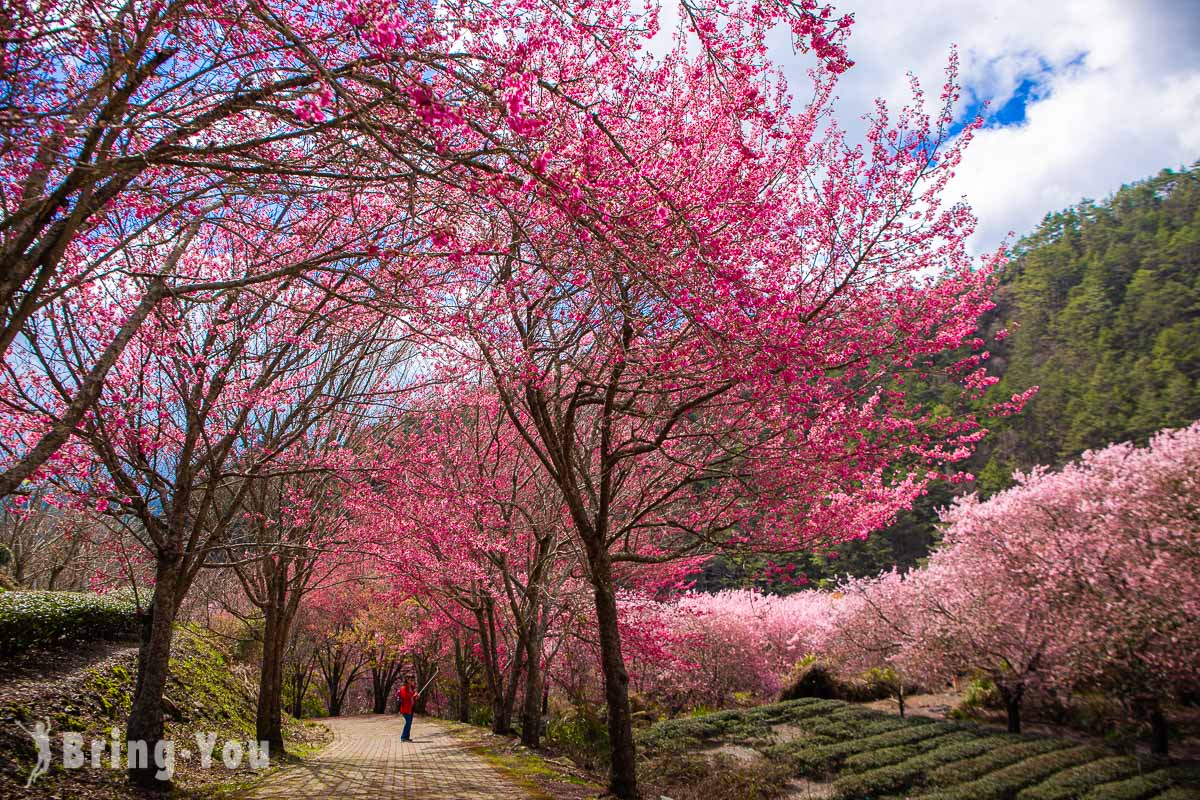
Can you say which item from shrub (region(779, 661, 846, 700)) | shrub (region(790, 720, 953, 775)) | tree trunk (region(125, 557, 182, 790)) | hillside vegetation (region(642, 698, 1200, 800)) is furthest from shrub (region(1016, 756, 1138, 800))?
tree trunk (region(125, 557, 182, 790))

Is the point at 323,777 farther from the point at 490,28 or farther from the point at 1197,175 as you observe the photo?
the point at 1197,175

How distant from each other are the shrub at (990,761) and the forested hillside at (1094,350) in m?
26.9

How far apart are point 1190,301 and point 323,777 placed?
58123 mm

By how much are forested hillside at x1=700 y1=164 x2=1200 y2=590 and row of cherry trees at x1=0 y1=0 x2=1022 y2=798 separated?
101ft

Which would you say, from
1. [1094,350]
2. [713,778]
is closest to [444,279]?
[713,778]

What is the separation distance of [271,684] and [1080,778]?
12275 mm

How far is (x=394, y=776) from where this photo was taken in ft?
30.8

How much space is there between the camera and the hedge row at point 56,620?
8766mm

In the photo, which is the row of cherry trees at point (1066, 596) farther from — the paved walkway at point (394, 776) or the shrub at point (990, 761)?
the paved walkway at point (394, 776)

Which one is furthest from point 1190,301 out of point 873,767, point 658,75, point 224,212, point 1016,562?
point 224,212

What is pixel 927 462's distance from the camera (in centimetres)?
804

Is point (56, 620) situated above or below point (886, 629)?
above

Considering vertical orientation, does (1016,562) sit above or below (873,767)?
above

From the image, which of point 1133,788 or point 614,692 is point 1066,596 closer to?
point 1133,788
